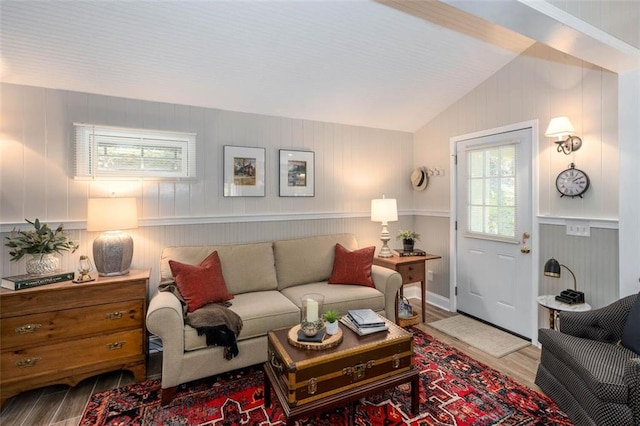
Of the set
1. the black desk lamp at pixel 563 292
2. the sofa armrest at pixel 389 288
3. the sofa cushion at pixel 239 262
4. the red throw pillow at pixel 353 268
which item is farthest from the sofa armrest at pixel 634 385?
the sofa cushion at pixel 239 262

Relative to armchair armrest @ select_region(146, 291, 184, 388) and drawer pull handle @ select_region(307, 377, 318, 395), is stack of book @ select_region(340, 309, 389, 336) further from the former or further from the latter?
armchair armrest @ select_region(146, 291, 184, 388)

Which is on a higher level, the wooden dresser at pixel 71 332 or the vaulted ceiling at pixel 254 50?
the vaulted ceiling at pixel 254 50

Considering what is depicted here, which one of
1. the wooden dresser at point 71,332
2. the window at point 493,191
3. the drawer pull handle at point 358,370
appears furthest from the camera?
the window at point 493,191

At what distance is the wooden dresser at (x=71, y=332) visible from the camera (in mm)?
2039

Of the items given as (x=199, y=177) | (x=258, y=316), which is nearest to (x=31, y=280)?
(x=199, y=177)

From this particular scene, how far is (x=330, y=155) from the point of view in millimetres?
3697

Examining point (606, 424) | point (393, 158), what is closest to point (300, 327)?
point (606, 424)

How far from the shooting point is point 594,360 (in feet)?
5.68

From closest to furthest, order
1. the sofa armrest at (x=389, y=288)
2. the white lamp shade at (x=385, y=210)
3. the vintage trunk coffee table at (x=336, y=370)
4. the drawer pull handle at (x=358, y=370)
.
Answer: the vintage trunk coffee table at (x=336, y=370)
the drawer pull handle at (x=358, y=370)
the sofa armrest at (x=389, y=288)
the white lamp shade at (x=385, y=210)

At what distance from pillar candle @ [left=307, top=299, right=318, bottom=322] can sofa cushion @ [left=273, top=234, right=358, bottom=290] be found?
4.01ft

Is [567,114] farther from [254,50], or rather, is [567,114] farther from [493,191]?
[254,50]

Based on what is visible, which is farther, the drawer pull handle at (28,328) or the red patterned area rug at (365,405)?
the drawer pull handle at (28,328)

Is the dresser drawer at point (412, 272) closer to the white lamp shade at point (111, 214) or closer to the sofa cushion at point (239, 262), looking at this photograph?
the sofa cushion at point (239, 262)

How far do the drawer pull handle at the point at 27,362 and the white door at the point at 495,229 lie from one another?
3900 millimetres
